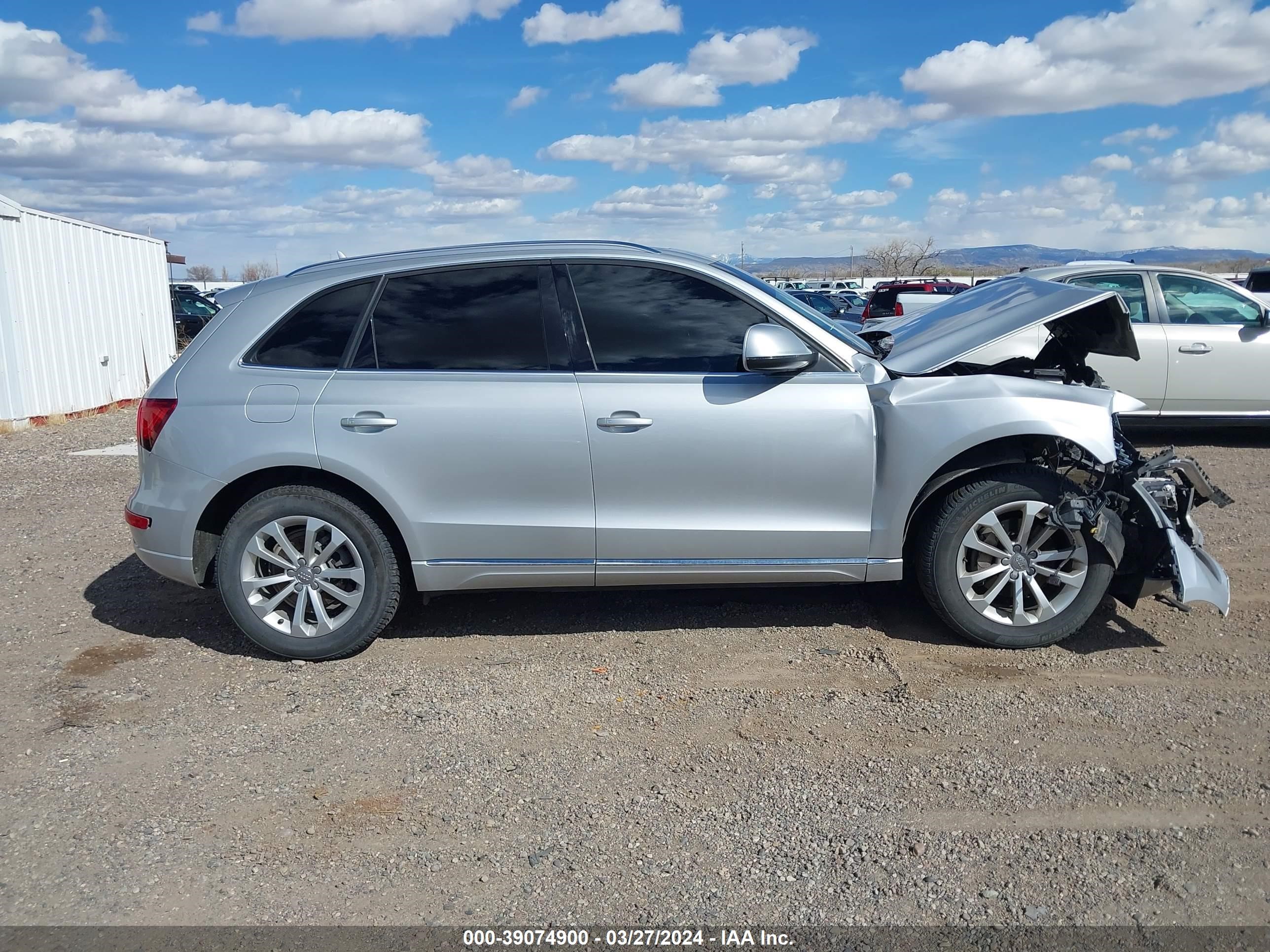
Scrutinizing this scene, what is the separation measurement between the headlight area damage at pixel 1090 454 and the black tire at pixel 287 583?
241cm

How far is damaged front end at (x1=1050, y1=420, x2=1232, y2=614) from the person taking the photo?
4438mm

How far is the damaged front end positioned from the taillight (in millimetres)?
4076

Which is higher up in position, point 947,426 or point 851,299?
point 851,299

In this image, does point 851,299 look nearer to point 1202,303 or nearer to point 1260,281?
point 1260,281

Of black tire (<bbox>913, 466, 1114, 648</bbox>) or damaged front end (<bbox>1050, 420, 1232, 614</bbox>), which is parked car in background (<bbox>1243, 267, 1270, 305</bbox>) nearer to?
damaged front end (<bbox>1050, 420, 1232, 614</bbox>)

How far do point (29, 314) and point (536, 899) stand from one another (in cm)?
1305

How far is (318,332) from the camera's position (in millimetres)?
4738

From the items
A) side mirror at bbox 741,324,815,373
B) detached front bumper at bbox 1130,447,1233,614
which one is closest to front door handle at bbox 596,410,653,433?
side mirror at bbox 741,324,815,373

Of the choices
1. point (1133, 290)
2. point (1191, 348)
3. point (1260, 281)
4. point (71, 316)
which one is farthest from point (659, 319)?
point (1260, 281)

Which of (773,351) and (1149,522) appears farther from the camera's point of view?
(1149,522)

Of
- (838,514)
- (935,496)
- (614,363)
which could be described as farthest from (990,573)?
(614,363)

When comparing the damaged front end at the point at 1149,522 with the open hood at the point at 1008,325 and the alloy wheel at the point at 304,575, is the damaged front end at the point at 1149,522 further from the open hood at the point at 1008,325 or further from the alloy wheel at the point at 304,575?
the alloy wheel at the point at 304,575

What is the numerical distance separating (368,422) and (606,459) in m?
1.08

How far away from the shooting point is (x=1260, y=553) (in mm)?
6086
